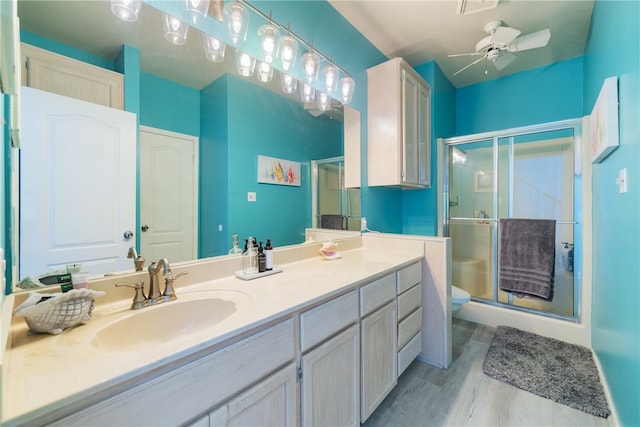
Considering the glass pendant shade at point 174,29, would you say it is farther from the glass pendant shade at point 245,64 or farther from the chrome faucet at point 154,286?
the chrome faucet at point 154,286

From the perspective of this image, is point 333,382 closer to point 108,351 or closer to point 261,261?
point 261,261

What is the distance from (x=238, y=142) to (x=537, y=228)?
8.64 feet

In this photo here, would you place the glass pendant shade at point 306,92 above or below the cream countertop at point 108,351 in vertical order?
above

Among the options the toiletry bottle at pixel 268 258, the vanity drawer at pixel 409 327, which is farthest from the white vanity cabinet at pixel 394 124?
the toiletry bottle at pixel 268 258

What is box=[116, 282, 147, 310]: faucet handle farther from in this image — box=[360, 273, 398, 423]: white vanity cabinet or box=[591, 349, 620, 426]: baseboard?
box=[591, 349, 620, 426]: baseboard

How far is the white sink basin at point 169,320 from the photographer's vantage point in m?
0.83

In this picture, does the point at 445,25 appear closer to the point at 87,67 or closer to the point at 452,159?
the point at 452,159

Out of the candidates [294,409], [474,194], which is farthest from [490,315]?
[294,409]

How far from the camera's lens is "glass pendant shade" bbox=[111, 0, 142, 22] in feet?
3.39

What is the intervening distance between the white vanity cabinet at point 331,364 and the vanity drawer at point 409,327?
498 mm

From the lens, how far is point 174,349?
65 centimetres

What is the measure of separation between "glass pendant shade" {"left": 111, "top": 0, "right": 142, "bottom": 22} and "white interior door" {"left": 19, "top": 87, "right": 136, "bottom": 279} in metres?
0.39

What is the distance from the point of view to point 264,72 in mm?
1545

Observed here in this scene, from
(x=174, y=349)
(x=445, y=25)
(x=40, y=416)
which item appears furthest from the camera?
(x=445, y=25)
